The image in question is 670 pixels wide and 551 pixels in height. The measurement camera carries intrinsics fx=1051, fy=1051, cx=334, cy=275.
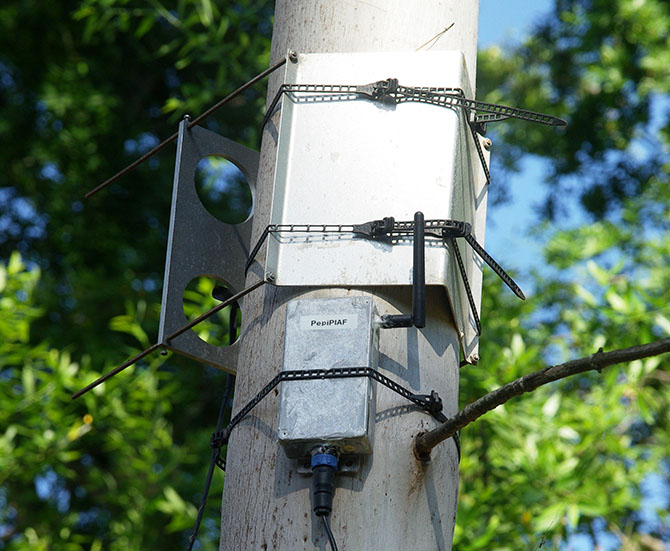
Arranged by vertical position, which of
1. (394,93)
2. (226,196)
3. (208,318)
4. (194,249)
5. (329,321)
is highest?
(226,196)

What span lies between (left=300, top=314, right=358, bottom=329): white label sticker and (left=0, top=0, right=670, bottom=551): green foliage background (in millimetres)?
2566

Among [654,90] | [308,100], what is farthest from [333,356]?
[654,90]

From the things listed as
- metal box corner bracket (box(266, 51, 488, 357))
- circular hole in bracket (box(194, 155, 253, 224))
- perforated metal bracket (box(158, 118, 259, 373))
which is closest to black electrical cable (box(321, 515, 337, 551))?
metal box corner bracket (box(266, 51, 488, 357))

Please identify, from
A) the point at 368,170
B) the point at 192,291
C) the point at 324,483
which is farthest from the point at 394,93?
the point at 192,291

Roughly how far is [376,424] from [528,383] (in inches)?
12.7

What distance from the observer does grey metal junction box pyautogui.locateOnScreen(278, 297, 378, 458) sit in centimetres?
204

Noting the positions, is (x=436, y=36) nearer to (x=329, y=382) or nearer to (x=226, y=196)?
(x=329, y=382)

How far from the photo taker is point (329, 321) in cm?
216

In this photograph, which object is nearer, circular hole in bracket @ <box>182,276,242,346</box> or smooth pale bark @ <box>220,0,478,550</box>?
smooth pale bark @ <box>220,0,478,550</box>

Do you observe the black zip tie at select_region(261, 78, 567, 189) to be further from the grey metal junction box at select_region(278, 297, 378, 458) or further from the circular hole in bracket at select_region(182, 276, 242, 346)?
the circular hole in bracket at select_region(182, 276, 242, 346)

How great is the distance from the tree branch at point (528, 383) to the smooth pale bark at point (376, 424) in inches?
2.2

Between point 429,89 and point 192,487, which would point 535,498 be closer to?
point 192,487

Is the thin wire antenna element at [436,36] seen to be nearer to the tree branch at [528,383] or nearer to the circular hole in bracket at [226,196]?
the tree branch at [528,383]

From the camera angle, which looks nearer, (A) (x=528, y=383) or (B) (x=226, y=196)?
(A) (x=528, y=383)
